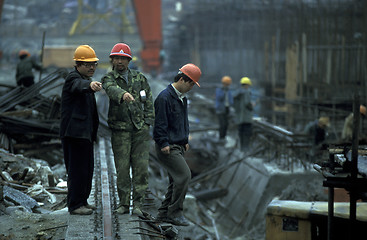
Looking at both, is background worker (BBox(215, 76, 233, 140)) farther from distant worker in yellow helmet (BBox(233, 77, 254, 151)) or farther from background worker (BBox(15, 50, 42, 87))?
background worker (BBox(15, 50, 42, 87))

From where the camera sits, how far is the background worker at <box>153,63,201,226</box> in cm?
612

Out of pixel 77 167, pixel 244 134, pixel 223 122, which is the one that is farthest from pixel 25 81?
pixel 77 167

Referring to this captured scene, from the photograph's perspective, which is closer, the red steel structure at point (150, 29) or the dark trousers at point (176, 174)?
the dark trousers at point (176, 174)

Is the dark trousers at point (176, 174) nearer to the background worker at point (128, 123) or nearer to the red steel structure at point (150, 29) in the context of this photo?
the background worker at point (128, 123)

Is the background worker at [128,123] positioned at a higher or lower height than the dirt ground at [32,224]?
higher

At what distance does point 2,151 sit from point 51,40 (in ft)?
146

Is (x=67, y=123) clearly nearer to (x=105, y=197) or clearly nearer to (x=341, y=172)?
(x=105, y=197)

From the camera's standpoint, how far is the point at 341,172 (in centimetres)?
616

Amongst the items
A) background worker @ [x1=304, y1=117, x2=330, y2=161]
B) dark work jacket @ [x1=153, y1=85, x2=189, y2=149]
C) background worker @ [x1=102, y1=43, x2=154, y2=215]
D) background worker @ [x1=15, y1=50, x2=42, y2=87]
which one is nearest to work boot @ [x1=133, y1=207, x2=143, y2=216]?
background worker @ [x1=102, y1=43, x2=154, y2=215]

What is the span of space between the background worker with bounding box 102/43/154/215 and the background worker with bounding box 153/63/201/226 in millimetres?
138

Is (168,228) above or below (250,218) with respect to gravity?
above

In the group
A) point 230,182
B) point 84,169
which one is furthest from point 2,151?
point 230,182

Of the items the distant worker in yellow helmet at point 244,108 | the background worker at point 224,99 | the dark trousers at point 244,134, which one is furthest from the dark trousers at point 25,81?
the dark trousers at point 244,134

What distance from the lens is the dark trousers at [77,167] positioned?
5.87m
